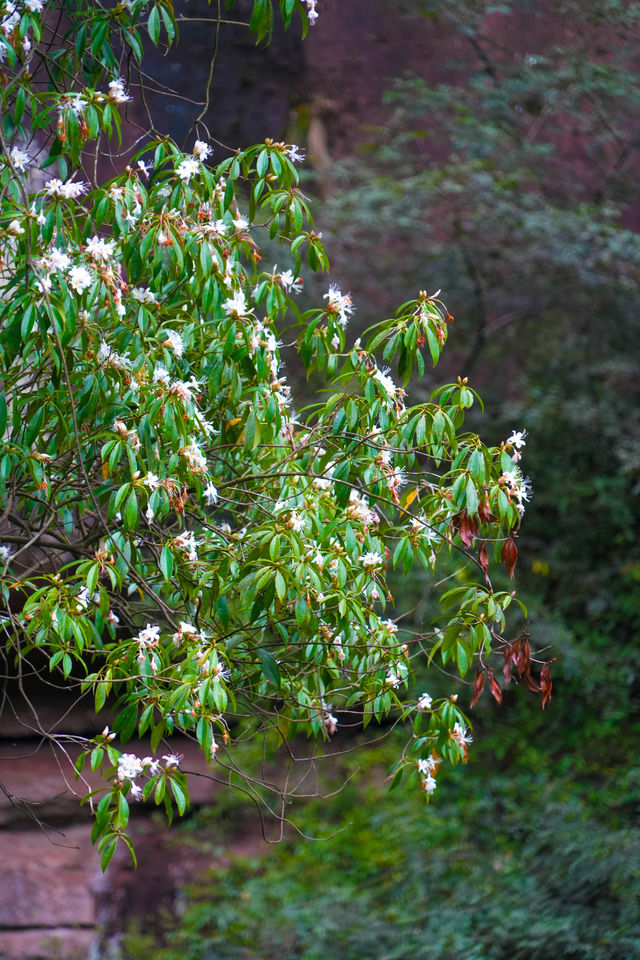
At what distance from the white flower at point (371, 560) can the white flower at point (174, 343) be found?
2.28ft

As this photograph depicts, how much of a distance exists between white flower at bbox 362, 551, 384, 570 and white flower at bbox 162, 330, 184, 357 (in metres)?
0.69

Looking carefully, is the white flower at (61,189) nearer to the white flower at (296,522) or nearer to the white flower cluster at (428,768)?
the white flower at (296,522)

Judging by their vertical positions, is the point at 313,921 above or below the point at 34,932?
above

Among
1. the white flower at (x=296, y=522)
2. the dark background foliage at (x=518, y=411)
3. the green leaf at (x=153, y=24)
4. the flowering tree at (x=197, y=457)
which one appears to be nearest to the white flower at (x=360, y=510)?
the flowering tree at (x=197, y=457)

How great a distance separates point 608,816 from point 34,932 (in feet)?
9.82

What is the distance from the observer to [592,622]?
6.04 meters

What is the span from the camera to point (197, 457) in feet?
7.26

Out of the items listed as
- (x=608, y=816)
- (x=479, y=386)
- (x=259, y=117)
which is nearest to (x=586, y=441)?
(x=479, y=386)

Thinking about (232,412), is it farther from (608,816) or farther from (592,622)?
(592,622)

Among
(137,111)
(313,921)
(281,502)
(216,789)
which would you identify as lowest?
(216,789)

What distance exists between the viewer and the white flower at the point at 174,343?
232cm

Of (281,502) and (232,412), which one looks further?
(232,412)

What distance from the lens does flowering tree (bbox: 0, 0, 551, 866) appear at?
2.15 m

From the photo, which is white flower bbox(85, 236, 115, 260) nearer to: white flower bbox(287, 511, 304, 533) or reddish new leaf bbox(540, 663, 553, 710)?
white flower bbox(287, 511, 304, 533)
